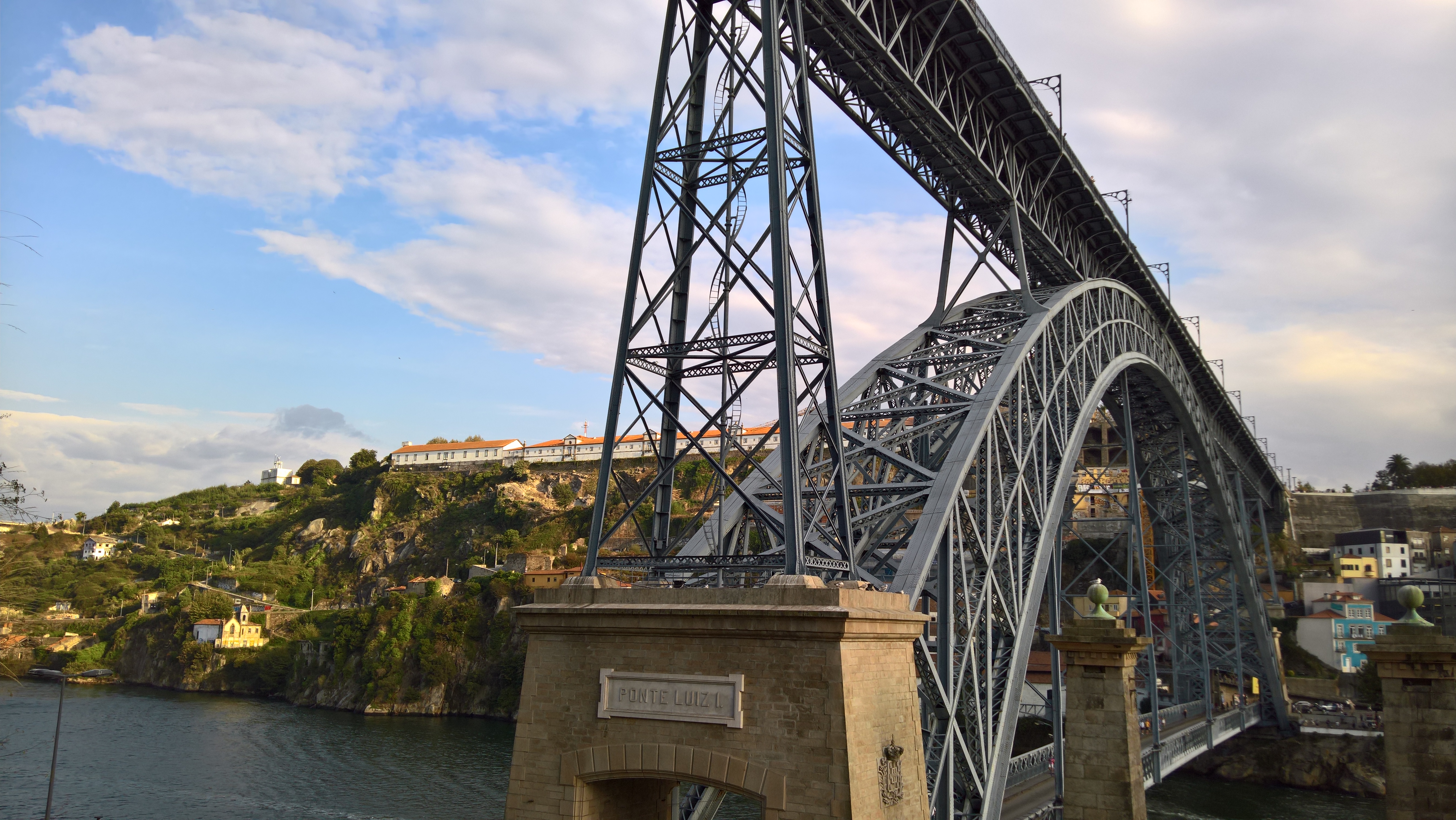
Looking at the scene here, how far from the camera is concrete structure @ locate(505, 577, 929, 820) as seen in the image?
28.9ft

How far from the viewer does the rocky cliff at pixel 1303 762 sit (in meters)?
42.7

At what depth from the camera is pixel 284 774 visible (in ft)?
147

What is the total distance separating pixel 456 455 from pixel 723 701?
122 metres

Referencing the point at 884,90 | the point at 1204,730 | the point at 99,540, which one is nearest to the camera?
the point at 884,90

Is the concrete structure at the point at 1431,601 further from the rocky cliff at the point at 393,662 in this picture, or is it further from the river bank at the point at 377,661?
the rocky cliff at the point at 393,662

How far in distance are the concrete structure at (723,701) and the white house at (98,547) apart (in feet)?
433

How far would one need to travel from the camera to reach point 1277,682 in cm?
4369

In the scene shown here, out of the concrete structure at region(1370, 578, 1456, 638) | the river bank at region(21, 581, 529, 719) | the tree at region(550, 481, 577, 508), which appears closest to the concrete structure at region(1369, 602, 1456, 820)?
the concrete structure at region(1370, 578, 1456, 638)

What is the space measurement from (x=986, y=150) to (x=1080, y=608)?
42109mm

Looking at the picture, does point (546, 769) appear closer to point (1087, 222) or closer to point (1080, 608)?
point (1087, 222)

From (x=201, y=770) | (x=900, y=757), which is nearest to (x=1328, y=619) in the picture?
(x=900, y=757)

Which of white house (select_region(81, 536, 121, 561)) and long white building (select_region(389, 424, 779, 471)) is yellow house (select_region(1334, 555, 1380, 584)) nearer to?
long white building (select_region(389, 424, 779, 471))

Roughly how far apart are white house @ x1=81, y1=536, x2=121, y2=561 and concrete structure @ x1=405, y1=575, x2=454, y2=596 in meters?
55.5

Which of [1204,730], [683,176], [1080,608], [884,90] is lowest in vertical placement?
[1204,730]
